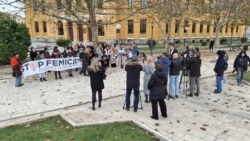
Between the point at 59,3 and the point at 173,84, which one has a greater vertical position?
the point at 59,3

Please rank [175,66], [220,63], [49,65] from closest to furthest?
[175,66], [220,63], [49,65]

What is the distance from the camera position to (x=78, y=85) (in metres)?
11.9

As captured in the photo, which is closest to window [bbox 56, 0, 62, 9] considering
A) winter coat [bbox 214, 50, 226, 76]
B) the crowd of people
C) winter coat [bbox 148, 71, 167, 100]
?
the crowd of people

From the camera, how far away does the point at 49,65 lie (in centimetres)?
1313

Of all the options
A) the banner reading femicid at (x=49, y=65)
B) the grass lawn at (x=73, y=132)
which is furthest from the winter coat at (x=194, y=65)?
the banner reading femicid at (x=49, y=65)

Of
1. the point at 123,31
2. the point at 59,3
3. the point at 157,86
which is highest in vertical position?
the point at 59,3

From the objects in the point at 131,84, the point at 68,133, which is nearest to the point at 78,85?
the point at 131,84

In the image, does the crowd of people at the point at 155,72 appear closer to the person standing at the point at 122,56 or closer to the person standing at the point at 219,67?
the person standing at the point at 219,67

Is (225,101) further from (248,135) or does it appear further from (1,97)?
(1,97)

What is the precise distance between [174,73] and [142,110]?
218cm

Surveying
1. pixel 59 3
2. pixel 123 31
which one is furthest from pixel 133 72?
pixel 123 31

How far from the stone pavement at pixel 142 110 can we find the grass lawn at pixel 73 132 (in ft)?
1.05

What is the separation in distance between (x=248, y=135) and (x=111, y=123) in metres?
3.71

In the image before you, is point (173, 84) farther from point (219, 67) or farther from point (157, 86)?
point (157, 86)
